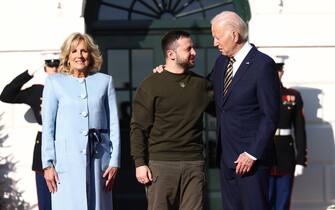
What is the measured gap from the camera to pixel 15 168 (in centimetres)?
714

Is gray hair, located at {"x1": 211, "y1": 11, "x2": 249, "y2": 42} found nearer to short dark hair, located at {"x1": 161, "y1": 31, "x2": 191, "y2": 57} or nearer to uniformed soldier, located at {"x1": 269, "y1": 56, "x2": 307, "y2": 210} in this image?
short dark hair, located at {"x1": 161, "y1": 31, "x2": 191, "y2": 57}

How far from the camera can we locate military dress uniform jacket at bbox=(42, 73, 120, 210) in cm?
449

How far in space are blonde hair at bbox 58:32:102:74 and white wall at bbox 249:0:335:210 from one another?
2905mm

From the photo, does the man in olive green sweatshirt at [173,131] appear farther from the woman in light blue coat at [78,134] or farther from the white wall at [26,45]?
the white wall at [26,45]

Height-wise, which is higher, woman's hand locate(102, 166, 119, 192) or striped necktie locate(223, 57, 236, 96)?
striped necktie locate(223, 57, 236, 96)

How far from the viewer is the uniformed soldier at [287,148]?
670 cm

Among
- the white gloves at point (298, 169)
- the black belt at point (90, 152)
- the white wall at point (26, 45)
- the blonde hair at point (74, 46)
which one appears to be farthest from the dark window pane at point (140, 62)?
the black belt at point (90, 152)

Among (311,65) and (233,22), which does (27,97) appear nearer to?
(311,65)

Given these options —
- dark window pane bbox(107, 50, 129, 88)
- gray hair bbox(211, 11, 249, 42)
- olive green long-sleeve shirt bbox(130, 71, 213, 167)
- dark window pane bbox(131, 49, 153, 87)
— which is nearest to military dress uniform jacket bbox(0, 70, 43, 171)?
dark window pane bbox(107, 50, 129, 88)

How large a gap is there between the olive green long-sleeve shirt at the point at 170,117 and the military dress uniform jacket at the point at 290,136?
6.53ft

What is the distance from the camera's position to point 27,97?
22.2 ft

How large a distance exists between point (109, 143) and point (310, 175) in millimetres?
3209

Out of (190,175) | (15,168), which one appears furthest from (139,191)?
(190,175)

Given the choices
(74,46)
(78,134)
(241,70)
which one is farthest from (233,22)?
(78,134)
